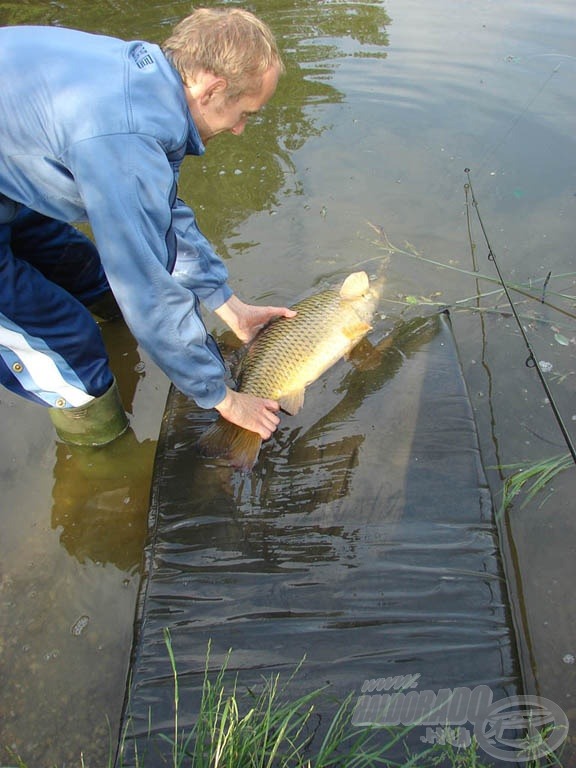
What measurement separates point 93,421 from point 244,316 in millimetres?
950

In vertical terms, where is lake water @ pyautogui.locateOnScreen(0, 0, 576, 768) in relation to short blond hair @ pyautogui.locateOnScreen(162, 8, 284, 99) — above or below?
below

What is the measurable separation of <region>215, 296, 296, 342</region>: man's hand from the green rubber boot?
69 centimetres

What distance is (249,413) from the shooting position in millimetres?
2496

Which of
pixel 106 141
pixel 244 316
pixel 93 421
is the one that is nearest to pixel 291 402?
pixel 244 316

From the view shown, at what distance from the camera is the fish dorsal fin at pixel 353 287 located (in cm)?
291

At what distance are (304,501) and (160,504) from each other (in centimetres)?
63

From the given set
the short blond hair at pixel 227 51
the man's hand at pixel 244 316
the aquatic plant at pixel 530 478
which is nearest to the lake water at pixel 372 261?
the aquatic plant at pixel 530 478

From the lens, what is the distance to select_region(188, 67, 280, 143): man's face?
1.89 m

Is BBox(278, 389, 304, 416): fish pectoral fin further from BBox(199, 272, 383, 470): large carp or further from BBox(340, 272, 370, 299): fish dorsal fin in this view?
BBox(340, 272, 370, 299): fish dorsal fin

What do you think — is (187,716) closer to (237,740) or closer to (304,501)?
(237,740)

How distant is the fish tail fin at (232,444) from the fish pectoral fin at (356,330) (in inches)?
28.5

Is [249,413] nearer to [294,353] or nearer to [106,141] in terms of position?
[294,353]

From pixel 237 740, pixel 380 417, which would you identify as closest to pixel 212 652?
pixel 237 740

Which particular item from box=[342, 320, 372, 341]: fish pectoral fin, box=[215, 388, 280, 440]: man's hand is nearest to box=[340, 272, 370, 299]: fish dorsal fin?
box=[342, 320, 372, 341]: fish pectoral fin
